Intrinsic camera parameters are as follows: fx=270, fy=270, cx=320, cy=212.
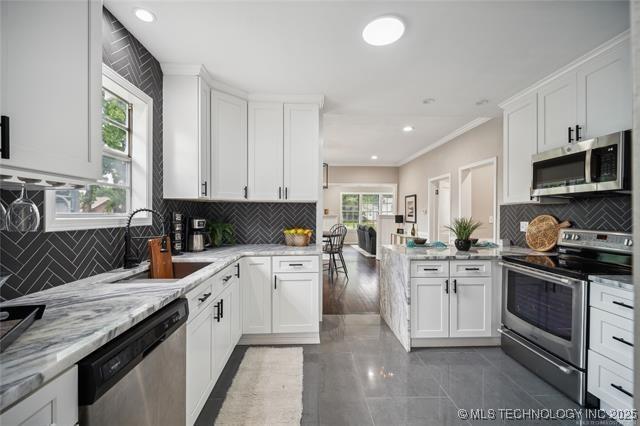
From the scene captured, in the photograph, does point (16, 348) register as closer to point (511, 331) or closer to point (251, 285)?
point (251, 285)

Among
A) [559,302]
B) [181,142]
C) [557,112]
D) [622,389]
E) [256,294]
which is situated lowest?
[622,389]

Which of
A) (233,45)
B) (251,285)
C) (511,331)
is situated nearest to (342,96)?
(233,45)

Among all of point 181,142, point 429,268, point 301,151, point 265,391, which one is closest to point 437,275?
point 429,268

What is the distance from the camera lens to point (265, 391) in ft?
6.26

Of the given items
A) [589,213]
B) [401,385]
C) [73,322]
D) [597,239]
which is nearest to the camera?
[73,322]

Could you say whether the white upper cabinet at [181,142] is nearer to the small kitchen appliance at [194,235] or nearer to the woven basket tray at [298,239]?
the small kitchen appliance at [194,235]

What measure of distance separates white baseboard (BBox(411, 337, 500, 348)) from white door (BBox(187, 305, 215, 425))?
1.81 meters

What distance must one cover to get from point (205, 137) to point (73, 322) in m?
2.01

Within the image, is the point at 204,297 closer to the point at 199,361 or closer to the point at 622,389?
the point at 199,361

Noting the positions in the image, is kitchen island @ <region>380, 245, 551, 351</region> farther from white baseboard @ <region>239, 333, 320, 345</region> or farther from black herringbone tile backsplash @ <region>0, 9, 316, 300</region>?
black herringbone tile backsplash @ <region>0, 9, 316, 300</region>

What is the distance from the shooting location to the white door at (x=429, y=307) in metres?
2.50

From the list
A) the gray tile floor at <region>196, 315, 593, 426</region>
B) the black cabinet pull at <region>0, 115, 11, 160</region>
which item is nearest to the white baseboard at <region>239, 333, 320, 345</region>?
the gray tile floor at <region>196, 315, 593, 426</region>

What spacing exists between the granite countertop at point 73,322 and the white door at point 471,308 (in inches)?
86.6

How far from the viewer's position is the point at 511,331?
93.5 inches
